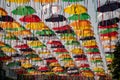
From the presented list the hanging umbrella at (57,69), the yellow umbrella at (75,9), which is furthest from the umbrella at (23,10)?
the hanging umbrella at (57,69)

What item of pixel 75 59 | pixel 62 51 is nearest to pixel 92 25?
pixel 62 51

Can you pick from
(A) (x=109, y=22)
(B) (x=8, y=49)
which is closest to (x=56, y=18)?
(A) (x=109, y=22)

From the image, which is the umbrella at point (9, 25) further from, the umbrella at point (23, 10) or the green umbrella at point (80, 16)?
the green umbrella at point (80, 16)

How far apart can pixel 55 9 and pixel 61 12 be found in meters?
0.35

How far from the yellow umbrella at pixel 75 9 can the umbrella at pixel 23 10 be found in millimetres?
1828

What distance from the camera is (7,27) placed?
705 inches

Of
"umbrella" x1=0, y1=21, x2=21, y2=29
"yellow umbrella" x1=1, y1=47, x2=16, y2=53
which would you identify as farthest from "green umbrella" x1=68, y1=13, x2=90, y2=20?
"yellow umbrella" x1=1, y1=47, x2=16, y2=53

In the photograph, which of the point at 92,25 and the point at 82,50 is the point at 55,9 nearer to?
the point at 92,25

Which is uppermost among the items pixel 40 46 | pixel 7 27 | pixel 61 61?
pixel 7 27

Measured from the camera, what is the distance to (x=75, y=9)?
50.1ft

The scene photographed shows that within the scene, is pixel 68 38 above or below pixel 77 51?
above

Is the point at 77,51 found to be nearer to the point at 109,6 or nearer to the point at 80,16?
the point at 80,16

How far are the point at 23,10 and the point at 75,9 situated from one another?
8.49ft

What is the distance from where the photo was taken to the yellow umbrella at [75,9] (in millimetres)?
15041
